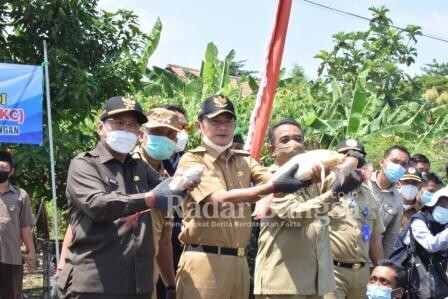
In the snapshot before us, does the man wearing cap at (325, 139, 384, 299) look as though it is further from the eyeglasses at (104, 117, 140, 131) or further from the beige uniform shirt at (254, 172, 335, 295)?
the eyeglasses at (104, 117, 140, 131)

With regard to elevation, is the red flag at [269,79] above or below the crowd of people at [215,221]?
above

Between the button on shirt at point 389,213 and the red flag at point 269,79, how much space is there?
127 cm

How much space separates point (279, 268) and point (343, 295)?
1046 mm

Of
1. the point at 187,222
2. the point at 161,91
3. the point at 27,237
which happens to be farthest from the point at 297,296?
the point at 161,91

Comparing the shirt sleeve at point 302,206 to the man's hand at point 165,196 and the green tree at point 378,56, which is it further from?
the green tree at point 378,56

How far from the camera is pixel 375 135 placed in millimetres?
12562

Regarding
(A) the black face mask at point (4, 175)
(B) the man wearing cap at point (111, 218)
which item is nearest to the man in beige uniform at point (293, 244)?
(B) the man wearing cap at point (111, 218)

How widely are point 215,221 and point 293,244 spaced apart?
0.71 metres

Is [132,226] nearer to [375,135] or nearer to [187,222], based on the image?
[187,222]

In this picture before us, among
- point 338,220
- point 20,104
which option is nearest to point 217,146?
point 338,220

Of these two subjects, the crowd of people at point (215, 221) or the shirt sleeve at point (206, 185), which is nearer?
the crowd of people at point (215, 221)

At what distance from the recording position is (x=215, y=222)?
4156 millimetres

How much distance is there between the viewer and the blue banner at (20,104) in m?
6.46

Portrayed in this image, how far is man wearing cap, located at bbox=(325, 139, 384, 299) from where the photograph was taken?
17.7ft
